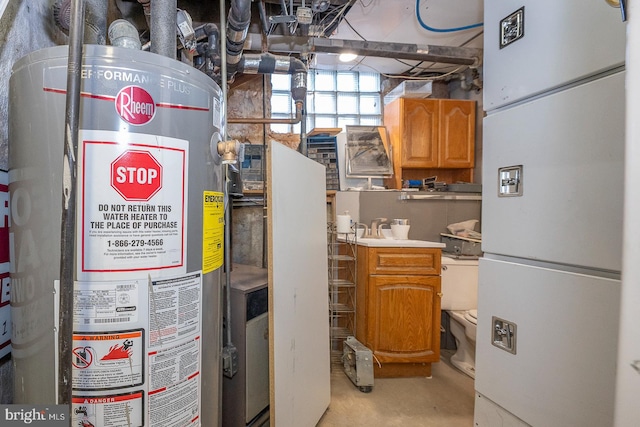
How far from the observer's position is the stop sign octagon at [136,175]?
0.56m

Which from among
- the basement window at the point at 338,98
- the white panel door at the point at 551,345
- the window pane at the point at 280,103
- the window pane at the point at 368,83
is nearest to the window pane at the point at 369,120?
the basement window at the point at 338,98

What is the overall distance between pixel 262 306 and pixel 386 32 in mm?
2516

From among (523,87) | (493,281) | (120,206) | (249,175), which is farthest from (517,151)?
(249,175)

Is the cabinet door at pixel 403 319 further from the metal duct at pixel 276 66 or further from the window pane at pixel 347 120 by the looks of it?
the window pane at pixel 347 120

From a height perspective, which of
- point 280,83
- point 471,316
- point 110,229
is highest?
point 280,83

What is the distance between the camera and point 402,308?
205 cm

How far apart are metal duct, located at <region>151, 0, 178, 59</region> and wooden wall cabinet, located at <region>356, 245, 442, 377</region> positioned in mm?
1676

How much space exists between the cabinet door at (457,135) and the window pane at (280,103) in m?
1.77

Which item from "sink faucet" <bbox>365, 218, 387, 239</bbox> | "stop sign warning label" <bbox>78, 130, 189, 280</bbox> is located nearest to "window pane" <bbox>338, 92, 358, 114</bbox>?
"sink faucet" <bbox>365, 218, 387, 239</bbox>

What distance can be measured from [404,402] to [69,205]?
200cm

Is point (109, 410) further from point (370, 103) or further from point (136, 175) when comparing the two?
point (370, 103)

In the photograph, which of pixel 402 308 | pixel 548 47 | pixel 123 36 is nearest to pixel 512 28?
pixel 548 47

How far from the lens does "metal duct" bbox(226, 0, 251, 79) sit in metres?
1.28

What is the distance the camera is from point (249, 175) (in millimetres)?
2262
